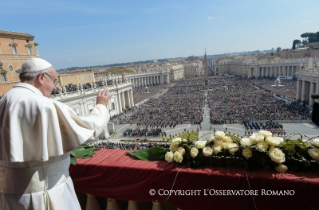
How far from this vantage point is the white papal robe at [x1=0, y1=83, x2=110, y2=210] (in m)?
1.73

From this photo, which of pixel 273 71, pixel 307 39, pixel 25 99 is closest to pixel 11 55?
pixel 25 99

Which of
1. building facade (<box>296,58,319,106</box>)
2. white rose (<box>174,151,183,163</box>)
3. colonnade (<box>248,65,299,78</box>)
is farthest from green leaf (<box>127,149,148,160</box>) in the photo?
colonnade (<box>248,65,299,78</box>)

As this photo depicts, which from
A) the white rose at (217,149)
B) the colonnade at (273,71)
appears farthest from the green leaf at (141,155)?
the colonnade at (273,71)

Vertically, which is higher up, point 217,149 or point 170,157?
point 217,149

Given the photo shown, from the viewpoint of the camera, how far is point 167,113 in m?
31.4

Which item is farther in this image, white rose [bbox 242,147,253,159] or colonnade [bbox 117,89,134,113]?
colonnade [bbox 117,89,134,113]

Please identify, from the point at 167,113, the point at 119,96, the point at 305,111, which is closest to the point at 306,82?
the point at 305,111

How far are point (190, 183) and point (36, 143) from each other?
77.4 inches

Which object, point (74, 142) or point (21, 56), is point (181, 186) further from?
point (21, 56)

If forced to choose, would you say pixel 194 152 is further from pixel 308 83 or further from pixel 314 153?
pixel 308 83

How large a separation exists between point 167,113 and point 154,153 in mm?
28025

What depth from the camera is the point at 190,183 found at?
2.82 m

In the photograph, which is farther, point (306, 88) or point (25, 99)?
point (306, 88)

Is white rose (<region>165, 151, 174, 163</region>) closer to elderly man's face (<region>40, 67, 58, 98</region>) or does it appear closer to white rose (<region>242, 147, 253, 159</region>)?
white rose (<region>242, 147, 253, 159</region>)
